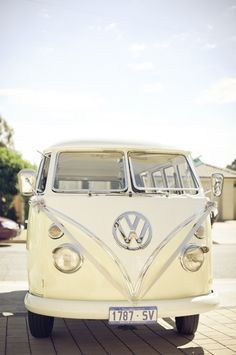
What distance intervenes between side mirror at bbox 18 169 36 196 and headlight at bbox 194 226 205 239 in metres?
1.95

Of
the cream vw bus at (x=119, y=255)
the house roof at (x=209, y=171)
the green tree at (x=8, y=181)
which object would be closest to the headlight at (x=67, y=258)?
the cream vw bus at (x=119, y=255)

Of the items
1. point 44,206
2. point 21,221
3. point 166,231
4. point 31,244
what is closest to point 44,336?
point 31,244

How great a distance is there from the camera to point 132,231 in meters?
4.56

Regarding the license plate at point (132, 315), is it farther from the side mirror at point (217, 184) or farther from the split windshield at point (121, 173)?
the side mirror at point (217, 184)

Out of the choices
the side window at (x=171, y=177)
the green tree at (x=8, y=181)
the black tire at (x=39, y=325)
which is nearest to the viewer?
the black tire at (x=39, y=325)

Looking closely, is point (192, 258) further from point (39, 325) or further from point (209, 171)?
point (209, 171)

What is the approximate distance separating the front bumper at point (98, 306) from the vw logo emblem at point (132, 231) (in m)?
0.55

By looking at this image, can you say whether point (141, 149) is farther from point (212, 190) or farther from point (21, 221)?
point (21, 221)

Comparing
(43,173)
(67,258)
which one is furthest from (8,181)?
(67,258)

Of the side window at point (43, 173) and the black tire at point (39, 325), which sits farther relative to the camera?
the side window at point (43, 173)

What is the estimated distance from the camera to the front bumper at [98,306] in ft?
14.4

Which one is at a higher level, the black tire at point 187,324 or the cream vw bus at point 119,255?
the cream vw bus at point 119,255

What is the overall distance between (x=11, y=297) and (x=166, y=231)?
3770 mm

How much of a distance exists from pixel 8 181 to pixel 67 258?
22686mm
